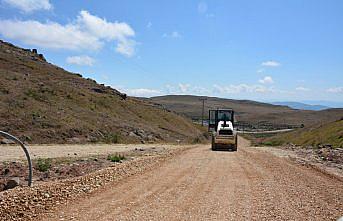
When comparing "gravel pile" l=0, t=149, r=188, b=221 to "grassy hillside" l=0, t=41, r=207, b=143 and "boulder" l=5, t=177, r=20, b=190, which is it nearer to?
"boulder" l=5, t=177, r=20, b=190

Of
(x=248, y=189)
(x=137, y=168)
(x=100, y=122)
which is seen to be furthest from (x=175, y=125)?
(x=248, y=189)

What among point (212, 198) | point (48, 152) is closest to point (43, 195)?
point (212, 198)

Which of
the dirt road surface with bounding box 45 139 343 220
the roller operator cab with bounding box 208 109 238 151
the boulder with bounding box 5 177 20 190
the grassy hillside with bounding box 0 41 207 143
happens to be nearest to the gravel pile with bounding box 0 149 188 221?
the dirt road surface with bounding box 45 139 343 220

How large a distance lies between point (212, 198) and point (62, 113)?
38.0 metres

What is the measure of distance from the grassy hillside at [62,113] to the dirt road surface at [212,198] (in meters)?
26.1

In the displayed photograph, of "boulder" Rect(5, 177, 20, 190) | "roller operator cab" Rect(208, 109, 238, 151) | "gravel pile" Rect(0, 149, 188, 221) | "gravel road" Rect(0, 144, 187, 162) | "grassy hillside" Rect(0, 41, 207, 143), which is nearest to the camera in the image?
"gravel pile" Rect(0, 149, 188, 221)

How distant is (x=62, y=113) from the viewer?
155 ft

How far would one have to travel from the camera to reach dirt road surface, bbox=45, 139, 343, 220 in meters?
9.63

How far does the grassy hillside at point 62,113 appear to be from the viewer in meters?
40.7

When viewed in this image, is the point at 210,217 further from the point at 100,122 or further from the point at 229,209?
the point at 100,122

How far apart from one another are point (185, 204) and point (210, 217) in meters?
1.33

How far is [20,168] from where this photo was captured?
16781mm

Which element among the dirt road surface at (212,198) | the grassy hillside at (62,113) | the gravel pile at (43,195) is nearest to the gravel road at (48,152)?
the grassy hillside at (62,113)

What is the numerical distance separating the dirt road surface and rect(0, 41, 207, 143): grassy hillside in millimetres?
26077
